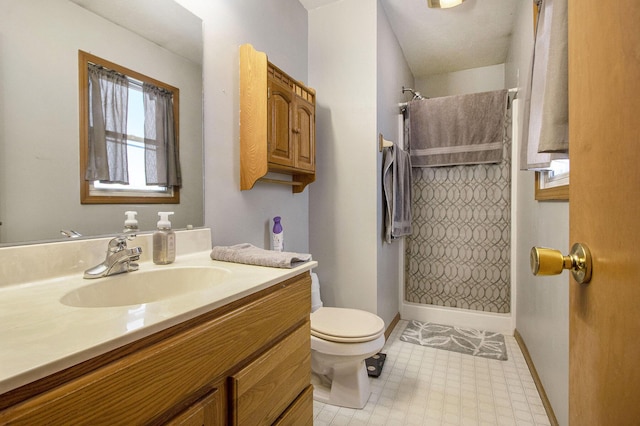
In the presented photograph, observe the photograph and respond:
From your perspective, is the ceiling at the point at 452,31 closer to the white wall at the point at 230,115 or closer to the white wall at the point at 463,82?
the white wall at the point at 463,82

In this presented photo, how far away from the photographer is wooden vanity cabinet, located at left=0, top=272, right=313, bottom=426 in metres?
0.41

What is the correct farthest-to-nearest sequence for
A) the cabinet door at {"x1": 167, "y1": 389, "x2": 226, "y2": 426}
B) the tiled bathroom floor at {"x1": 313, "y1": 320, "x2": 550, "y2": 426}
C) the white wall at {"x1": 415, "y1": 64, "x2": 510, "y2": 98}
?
the white wall at {"x1": 415, "y1": 64, "x2": 510, "y2": 98} < the tiled bathroom floor at {"x1": 313, "y1": 320, "x2": 550, "y2": 426} < the cabinet door at {"x1": 167, "y1": 389, "x2": 226, "y2": 426}

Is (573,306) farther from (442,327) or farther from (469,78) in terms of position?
(469,78)

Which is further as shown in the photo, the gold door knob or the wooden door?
the gold door knob

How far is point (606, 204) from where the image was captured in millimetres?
401

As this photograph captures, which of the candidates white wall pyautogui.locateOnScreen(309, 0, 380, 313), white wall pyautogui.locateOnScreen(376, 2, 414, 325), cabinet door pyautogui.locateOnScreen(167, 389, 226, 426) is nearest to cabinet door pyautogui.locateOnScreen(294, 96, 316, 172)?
white wall pyautogui.locateOnScreen(309, 0, 380, 313)

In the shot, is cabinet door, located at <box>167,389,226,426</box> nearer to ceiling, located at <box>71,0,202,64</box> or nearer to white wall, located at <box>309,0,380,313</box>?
ceiling, located at <box>71,0,202,64</box>

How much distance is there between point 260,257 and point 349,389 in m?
0.96

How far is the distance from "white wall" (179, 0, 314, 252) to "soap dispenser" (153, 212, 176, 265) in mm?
256

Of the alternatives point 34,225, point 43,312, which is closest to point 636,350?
point 43,312

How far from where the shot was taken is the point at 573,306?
52 cm

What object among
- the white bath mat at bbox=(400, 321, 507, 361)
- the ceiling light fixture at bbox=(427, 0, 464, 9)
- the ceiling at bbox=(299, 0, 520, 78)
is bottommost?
the white bath mat at bbox=(400, 321, 507, 361)

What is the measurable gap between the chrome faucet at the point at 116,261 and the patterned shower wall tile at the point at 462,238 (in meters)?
2.39

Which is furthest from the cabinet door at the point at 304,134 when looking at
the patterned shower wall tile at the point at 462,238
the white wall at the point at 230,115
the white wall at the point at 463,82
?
the white wall at the point at 463,82
